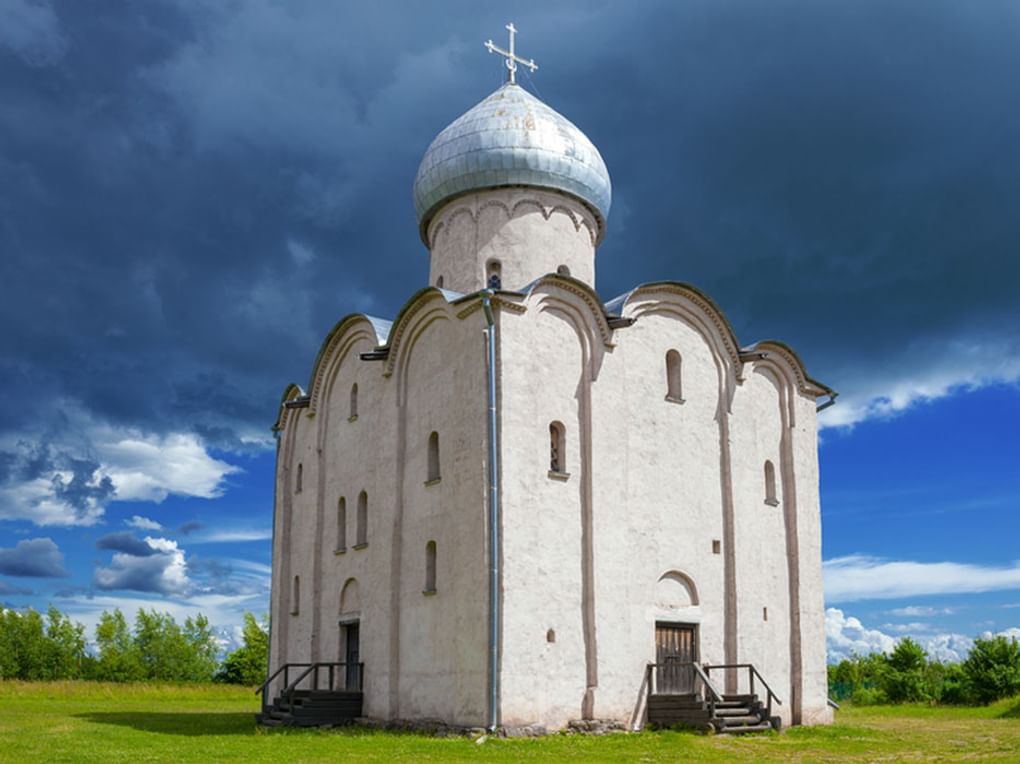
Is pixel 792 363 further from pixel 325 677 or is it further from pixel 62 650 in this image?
pixel 62 650

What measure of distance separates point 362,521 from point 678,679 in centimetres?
716

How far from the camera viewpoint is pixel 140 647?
56.7m

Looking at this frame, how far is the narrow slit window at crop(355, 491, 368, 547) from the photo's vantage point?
21.8m

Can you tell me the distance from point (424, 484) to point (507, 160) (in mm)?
7653

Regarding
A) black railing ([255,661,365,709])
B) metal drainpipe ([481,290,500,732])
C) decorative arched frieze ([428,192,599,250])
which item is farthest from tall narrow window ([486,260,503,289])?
black railing ([255,661,365,709])

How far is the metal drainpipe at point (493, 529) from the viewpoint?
56.3ft

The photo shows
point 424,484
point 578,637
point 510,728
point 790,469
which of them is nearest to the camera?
point 510,728

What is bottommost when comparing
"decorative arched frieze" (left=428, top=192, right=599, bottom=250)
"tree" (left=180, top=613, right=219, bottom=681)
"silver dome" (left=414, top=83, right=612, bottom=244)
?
"tree" (left=180, top=613, right=219, bottom=681)

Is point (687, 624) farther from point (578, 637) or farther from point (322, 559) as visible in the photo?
point (322, 559)

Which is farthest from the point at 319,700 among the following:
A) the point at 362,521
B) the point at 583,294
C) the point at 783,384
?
the point at 783,384

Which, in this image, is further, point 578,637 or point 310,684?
point 310,684

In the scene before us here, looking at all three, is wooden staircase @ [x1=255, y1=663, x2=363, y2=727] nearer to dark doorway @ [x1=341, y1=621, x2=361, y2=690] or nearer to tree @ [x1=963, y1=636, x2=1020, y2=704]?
dark doorway @ [x1=341, y1=621, x2=361, y2=690]

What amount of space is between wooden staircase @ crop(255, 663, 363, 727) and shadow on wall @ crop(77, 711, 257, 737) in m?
0.64

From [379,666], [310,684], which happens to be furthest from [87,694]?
[379,666]
